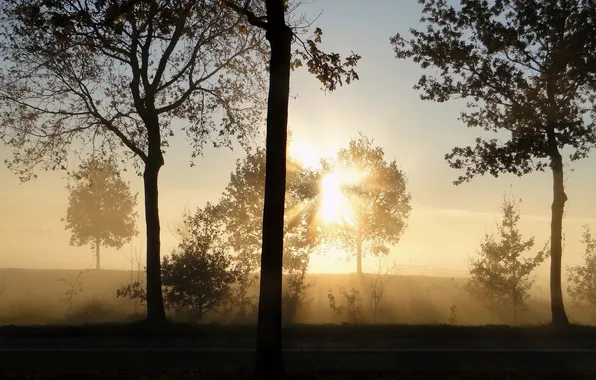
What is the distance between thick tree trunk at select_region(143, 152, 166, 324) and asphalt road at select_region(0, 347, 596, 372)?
6.49m

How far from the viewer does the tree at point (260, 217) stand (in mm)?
38156

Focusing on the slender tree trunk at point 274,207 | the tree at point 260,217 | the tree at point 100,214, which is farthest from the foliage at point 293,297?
the tree at point 100,214

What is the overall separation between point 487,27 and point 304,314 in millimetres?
19853

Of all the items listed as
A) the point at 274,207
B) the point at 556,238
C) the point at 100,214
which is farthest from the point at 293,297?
the point at 100,214

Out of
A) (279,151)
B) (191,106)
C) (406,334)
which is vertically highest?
(191,106)

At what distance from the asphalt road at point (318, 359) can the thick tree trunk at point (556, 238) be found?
8.69 m

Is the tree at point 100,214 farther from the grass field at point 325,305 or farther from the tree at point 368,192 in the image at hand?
the tree at point 368,192

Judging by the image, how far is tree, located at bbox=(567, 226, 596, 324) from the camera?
148 feet

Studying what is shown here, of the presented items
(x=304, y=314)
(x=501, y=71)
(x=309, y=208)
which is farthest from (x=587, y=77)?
(x=309, y=208)

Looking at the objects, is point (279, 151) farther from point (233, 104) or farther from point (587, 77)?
point (587, 77)

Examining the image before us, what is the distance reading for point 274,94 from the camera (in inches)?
442

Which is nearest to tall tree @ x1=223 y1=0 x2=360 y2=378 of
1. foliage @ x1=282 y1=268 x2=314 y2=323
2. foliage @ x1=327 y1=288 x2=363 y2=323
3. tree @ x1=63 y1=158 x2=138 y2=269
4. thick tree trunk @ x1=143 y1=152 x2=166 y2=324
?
thick tree trunk @ x1=143 y1=152 x2=166 y2=324

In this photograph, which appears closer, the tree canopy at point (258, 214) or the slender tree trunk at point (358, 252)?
the tree canopy at point (258, 214)

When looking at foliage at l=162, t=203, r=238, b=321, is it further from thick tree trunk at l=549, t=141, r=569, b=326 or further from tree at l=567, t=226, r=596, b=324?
tree at l=567, t=226, r=596, b=324
